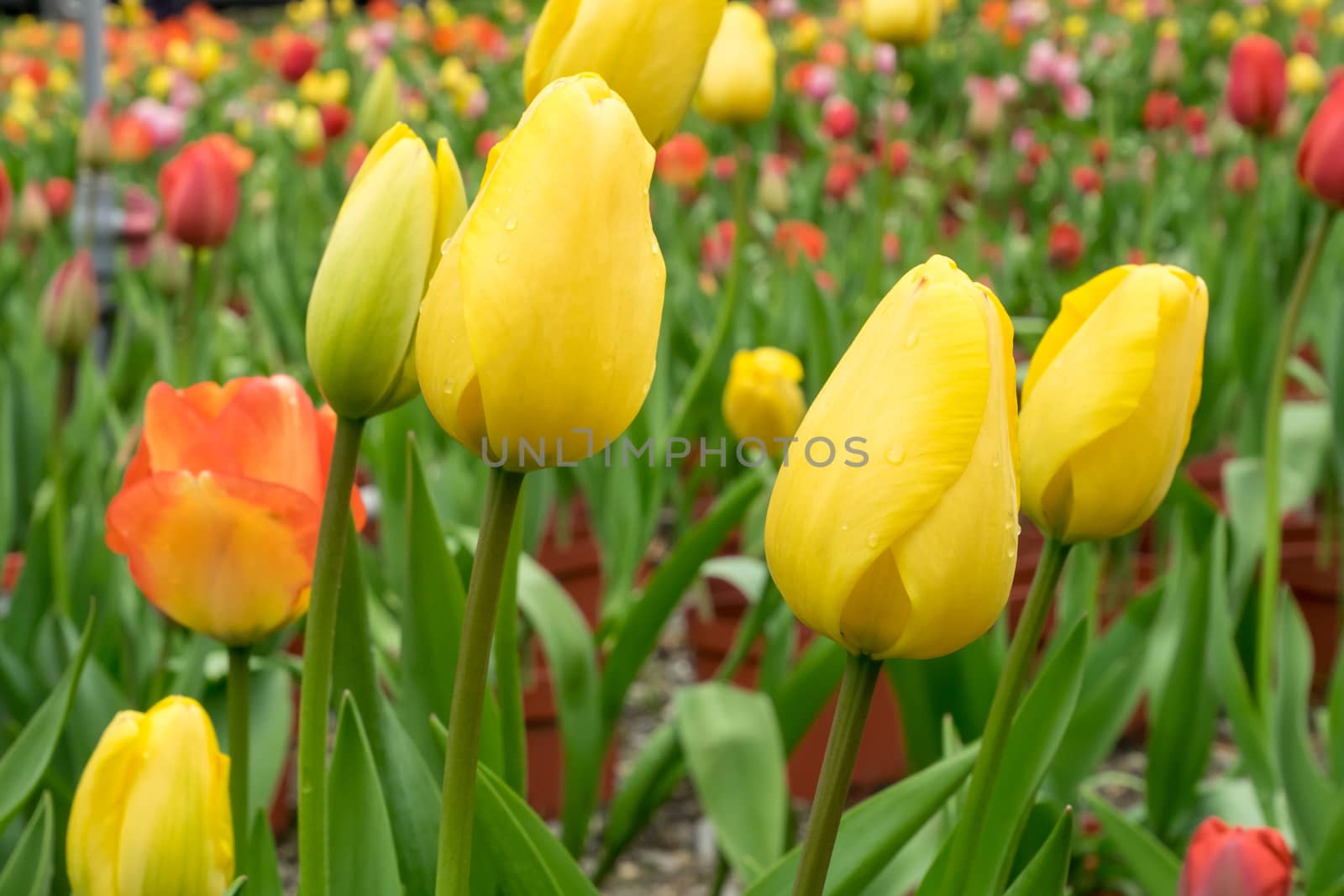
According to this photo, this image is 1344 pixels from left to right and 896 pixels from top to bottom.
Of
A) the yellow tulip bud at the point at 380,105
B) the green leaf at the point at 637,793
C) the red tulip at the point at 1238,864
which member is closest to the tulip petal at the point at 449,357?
the red tulip at the point at 1238,864

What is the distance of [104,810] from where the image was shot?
0.53m

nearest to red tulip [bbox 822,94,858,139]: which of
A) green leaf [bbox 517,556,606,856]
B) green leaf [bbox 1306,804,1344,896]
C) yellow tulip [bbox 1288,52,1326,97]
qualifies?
yellow tulip [bbox 1288,52,1326,97]

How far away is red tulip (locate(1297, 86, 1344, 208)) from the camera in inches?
39.8

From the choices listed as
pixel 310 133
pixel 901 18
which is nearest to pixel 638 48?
pixel 901 18

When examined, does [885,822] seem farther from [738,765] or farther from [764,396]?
[764,396]

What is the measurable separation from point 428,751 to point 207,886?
222mm

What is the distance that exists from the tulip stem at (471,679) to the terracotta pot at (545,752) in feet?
3.10

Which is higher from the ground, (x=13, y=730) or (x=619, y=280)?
(x=619, y=280)

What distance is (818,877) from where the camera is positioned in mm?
448

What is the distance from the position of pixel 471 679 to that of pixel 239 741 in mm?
202

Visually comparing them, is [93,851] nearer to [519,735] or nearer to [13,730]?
[519,735]

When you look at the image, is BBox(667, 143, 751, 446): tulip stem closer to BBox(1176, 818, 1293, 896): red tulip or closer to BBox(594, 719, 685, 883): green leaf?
BBox(594, 719, 685, 883): green leaf

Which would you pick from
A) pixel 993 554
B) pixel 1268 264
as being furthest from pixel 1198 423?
pixel 993 554

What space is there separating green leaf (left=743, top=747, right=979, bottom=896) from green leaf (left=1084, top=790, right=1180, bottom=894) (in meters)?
0.21
